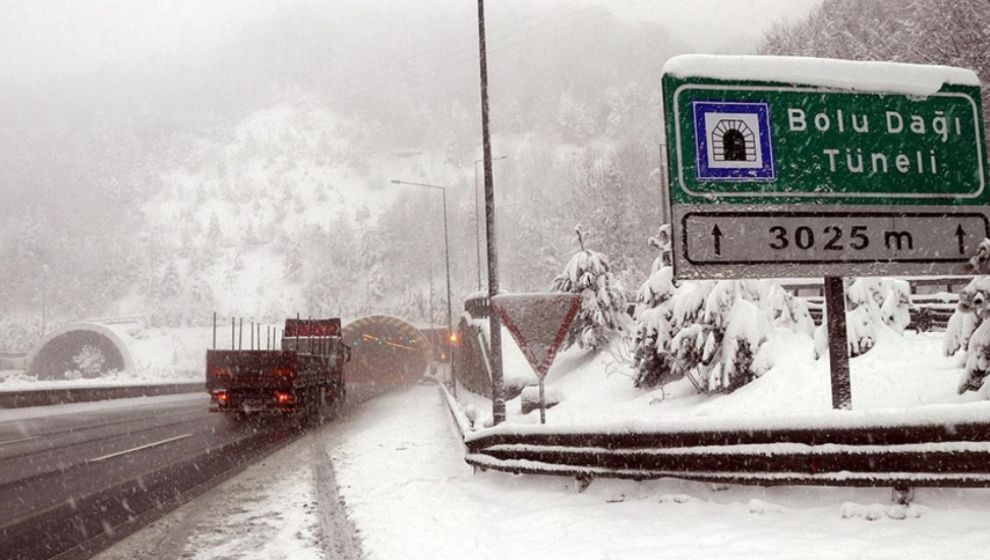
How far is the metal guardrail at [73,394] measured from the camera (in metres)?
27.5

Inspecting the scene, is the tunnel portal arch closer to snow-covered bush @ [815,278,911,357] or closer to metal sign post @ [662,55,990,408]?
snow-covered bush @ [815,278,911,357]

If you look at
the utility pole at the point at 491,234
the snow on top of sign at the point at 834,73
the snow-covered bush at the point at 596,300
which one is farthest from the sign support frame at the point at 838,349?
the snow-covered bush at the point at 596,300

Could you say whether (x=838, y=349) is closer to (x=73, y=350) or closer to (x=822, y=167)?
(x=822, y=167)

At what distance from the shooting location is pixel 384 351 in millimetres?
78062

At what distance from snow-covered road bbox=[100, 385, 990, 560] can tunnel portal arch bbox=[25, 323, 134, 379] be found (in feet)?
209

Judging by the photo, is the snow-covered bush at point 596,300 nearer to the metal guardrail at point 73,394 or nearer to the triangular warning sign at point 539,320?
the triangular warning sign at point 539,320

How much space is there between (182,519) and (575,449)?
4.54m

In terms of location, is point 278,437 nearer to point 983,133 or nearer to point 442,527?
point 442,527

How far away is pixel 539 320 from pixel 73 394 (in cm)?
2947

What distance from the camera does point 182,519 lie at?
8.38 meters

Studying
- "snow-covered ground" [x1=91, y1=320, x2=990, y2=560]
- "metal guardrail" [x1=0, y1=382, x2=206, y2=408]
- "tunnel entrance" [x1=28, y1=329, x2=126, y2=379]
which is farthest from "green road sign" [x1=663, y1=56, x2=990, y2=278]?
"tunnel entrance" [x1=28, y1=329, x2=126, y2=379]

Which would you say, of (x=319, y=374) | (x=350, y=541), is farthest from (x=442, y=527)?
(x=319, y=374)

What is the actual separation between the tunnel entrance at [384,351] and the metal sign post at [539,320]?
204ft

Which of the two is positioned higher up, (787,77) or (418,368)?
(787,77)
